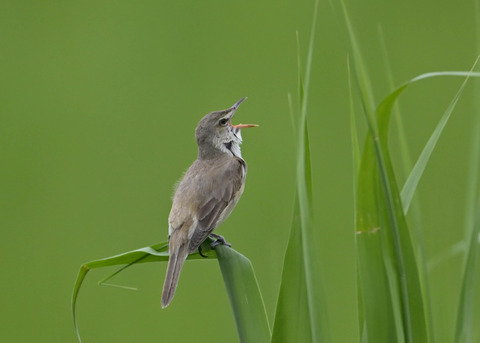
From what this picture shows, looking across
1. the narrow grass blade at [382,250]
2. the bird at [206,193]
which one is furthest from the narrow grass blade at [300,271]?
the bird at [206,193]

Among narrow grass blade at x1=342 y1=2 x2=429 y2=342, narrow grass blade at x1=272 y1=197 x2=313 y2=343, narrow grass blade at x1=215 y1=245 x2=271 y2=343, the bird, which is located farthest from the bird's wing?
narrow grass blade at x1=342 y1=2 x2=429 y2=342

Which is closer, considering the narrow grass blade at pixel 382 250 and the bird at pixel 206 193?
the narrow grass blade at pixel 382 250

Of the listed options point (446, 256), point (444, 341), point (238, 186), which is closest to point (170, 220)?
point (238, 186)

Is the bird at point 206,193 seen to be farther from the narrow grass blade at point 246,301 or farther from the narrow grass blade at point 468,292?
the narrow grass blade at point 468,292

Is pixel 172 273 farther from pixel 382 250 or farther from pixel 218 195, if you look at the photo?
pixel 382 250

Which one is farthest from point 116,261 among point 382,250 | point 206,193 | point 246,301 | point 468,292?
point 206,193

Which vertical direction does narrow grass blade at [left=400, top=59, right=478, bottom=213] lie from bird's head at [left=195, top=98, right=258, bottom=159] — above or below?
below

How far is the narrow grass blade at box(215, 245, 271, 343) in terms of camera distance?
5.82 feet

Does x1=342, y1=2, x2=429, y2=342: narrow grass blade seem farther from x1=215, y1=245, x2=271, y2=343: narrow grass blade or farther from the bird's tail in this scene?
the bird's tail

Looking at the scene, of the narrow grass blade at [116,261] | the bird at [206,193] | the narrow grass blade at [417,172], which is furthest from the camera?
the bird at [206,193]

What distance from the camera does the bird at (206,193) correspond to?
252cm

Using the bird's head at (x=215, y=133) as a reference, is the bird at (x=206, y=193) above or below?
below

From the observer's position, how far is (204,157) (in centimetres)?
347

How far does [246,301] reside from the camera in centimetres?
183
